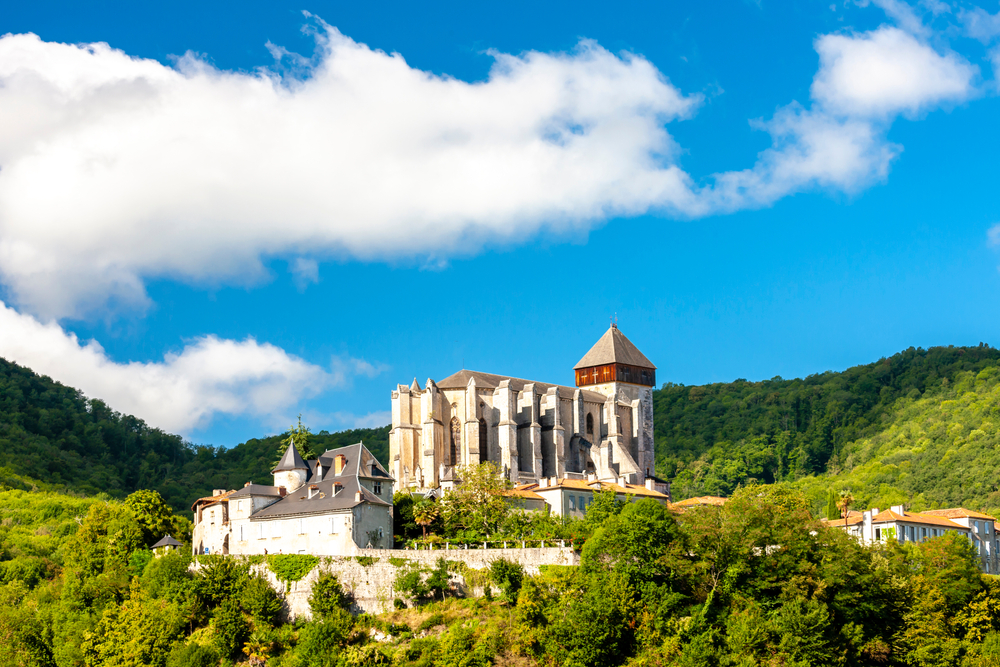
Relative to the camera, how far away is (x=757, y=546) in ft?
196

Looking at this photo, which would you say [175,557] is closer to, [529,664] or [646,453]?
[529,664]

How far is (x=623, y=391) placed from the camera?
99500mm

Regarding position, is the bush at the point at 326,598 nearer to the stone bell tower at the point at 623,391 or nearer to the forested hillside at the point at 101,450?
the stone bell tower at the point at 623,391

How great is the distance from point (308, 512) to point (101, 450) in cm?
7948

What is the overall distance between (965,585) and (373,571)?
33589 mm

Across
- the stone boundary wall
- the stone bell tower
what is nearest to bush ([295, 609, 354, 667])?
the stone boundary wall

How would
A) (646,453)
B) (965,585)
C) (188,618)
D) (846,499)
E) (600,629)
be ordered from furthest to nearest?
(646,453) → (846,499) → (965,585) → (188,618) → (600,629)

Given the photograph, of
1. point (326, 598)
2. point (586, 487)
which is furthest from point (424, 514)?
point (586, 487)

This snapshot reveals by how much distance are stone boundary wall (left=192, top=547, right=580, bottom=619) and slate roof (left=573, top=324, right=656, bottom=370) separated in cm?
4126

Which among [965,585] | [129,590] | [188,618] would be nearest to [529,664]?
[188,618]

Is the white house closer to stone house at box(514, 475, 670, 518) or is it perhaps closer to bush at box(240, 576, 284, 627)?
stone house at box(514, 475, 670, 518)

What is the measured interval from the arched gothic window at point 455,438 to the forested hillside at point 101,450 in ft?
→ 92.9

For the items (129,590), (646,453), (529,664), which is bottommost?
(529,664)

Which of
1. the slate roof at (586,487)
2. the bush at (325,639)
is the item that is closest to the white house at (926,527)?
the slate roof at (586,487)
